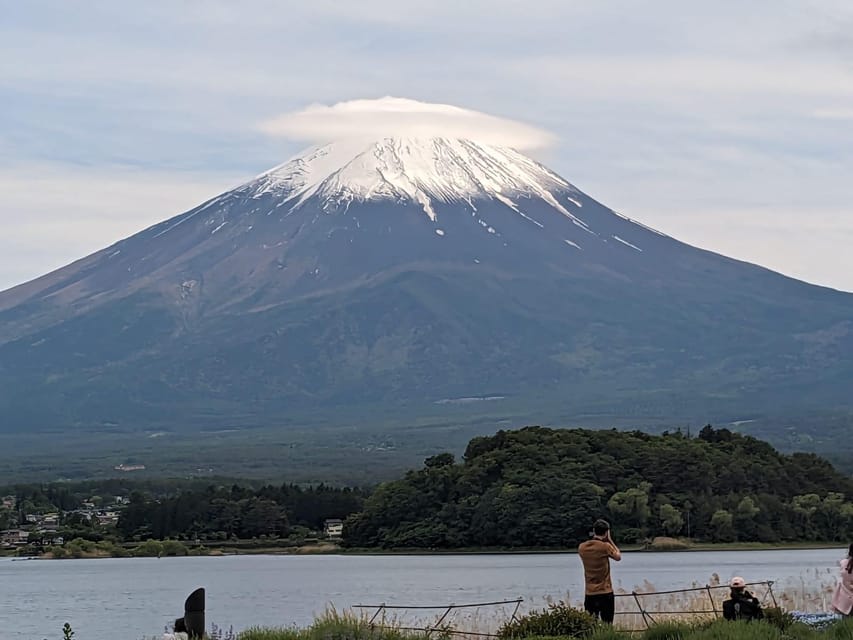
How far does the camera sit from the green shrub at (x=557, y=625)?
65.3 ft

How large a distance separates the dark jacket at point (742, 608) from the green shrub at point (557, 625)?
138 centimetres

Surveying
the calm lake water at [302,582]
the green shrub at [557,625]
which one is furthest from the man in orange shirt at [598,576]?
the calm lake water at [302,582]

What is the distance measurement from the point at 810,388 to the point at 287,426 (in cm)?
5285

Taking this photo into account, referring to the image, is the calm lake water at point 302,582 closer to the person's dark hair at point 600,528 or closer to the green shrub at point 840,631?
the person's dark hair at point 600,528

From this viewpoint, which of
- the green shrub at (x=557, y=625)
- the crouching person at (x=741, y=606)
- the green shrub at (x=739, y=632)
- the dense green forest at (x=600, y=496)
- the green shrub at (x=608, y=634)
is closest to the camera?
A: the green shrub at (x=739, y=632)

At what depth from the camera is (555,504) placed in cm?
6600

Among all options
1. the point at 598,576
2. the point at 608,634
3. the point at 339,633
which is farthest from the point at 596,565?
the point at 339,633

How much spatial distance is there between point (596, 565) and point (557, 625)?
3.79 ft

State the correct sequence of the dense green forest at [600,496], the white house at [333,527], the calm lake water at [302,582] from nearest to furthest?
the calm lake water at [302,582]
the dense green forest at [600,496]
the white house at [333,527]

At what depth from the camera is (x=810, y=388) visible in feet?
638

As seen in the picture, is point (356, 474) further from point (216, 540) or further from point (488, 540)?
point (488, 540)

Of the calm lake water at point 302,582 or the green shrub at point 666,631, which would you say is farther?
the calm lake water at point 302,582

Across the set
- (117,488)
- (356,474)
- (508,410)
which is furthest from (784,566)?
(508,410)

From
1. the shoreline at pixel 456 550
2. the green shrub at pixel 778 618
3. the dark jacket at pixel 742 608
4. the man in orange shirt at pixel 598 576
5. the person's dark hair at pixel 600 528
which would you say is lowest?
the green shrub at pixel 778 618
